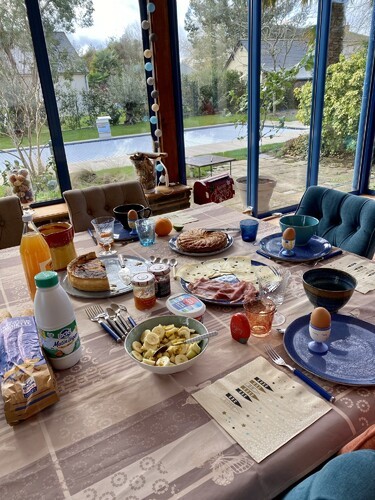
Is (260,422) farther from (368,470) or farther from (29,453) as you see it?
(29,453)

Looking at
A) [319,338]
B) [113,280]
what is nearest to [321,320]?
[319,338]

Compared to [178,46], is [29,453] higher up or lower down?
lower down

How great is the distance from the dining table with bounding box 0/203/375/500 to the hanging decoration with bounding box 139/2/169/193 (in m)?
2.05

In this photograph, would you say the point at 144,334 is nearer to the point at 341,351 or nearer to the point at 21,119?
the point at 341,351

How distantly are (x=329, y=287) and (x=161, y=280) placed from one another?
1.50 feet

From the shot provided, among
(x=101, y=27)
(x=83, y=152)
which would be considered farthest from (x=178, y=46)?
(x=83, y=152)

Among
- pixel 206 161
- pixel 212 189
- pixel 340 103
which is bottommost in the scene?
pixel 212 189

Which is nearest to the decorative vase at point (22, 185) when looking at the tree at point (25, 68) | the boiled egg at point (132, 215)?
the tree at point (25, 68)

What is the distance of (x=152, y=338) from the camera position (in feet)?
2.67

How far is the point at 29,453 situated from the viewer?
625 mm

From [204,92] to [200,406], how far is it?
9.58ft

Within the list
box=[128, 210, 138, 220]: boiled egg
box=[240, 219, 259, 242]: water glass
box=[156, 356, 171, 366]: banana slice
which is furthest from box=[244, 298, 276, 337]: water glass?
box=[128, 210, 138, 220]: boiled egg

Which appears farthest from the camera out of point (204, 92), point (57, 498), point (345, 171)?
point (345, 171)

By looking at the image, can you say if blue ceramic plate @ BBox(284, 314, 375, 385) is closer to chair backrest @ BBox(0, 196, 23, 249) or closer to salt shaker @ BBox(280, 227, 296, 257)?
salt shaker @ BBox(280, 227, 296, 257)
